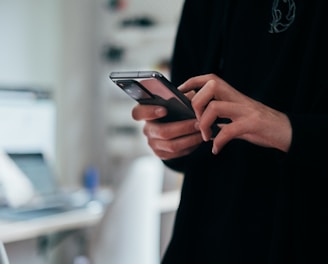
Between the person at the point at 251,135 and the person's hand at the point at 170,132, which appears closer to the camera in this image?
the person at the point at 251,135

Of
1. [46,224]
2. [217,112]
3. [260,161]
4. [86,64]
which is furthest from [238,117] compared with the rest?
[86,64]

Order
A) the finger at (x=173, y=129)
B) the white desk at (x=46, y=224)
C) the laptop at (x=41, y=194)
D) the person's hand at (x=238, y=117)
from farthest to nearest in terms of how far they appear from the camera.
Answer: the laptop at (x=41, y=194)
the white desk at (x=46, y=224)
the finger at (x=173, y=129)
the person's hand at (x=238, y=117)

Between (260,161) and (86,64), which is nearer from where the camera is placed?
(260,161)

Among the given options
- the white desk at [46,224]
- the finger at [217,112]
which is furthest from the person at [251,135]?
the white desk at [46,224]

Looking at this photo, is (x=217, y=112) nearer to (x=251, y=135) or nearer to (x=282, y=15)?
(x=251, y=135)

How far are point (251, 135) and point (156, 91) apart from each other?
13 centimetres

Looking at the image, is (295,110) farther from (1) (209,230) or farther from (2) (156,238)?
(2) (156,238)

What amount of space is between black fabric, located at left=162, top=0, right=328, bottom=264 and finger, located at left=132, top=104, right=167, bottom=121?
0.08 metres

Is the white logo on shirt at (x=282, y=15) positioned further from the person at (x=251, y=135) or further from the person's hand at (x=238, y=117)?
the person's hand at (x=238, y=117)

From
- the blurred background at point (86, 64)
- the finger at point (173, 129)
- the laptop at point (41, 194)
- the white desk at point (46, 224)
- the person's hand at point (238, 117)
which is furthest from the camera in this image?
the blurred background at point (86, 64)

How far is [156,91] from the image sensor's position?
0.65m

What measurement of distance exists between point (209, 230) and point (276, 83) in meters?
0.21

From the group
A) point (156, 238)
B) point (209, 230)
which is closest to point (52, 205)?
point (156, 238)

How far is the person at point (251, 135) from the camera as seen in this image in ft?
1.90
